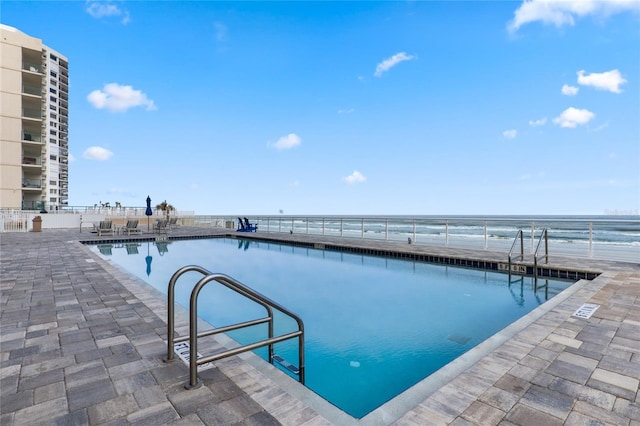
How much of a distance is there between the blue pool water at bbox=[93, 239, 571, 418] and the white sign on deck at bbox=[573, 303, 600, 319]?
0.86m

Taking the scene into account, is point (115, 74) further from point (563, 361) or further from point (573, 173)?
point (573, 173)

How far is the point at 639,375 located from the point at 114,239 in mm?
13634

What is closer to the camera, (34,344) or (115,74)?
(34,344)

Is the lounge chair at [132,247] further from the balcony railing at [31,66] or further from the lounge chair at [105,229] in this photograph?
the balcony railing at [31,66]

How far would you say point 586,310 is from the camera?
349 cm

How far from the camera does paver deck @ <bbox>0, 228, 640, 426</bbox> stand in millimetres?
1684

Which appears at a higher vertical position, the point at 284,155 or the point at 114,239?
the point at 284,155

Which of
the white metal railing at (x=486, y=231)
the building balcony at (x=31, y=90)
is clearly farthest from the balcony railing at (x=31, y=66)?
the white metal railing at (x=486, y=231)

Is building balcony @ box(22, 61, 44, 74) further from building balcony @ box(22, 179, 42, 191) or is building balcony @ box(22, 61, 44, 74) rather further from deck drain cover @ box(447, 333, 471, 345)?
deck drain cover @ box(447, 333, 471, 345)

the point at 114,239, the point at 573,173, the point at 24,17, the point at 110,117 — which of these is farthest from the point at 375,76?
the point at 24,17

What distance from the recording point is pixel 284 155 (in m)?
29.5

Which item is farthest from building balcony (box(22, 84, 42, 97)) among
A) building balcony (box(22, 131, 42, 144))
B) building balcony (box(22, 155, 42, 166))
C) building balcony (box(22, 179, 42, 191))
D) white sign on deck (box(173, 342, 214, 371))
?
white sign on deck (box(173, 342, 214, 371))

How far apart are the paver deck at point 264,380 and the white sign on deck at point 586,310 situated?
64 mm

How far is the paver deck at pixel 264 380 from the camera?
168 centimetres
